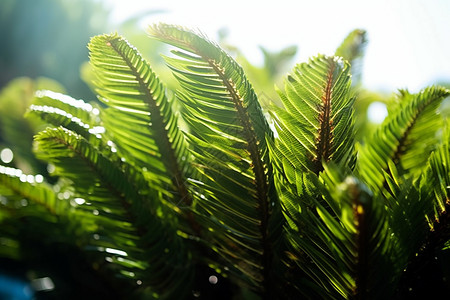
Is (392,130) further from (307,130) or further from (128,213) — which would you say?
(128,213)

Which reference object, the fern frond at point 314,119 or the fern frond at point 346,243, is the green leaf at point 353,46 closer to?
the fern frond at point 314,119

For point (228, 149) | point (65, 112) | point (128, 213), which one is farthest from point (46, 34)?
point (228, 149)

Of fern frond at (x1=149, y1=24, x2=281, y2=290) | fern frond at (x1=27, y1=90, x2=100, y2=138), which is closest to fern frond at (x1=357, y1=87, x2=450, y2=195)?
fern frond at (x1=149, y1=24, x2=281, y2=290)

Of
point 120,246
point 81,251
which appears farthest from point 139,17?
point 120,246

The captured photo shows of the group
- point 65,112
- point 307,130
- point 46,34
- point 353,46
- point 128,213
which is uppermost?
point 46,34

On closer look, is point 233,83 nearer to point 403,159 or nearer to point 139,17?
point 403,159

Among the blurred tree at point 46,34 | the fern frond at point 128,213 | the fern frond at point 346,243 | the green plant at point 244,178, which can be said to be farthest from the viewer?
the blurred tree at point 46,34

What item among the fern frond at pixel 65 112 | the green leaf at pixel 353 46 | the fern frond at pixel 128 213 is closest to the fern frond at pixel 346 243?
the fern frond at pixel 128 213
